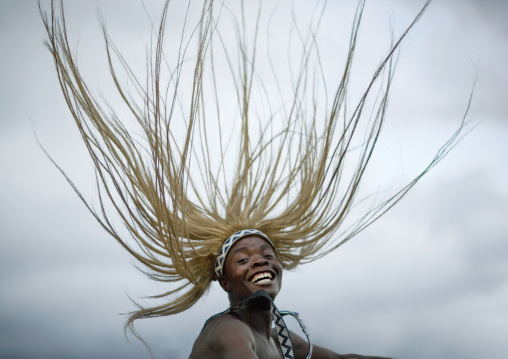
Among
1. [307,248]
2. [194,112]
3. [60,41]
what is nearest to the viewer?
[194,112]

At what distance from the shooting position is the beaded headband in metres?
5.21

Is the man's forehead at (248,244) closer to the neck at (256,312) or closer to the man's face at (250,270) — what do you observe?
the man's face at (250,270)

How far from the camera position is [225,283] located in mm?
5211

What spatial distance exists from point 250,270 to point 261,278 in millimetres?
81

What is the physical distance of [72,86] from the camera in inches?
208

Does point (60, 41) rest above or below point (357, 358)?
above

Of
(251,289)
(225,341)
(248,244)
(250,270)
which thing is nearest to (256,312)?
(251,289)

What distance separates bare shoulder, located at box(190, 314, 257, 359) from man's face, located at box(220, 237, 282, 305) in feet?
0.93

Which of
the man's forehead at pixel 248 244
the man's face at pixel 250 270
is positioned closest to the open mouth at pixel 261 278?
the man's face at pixel 250 270

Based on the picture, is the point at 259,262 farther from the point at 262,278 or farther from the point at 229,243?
the point at 229,243

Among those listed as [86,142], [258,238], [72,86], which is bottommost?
[258,238]

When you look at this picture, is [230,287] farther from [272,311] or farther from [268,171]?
[268,171]

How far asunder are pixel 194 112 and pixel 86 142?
0.71 metres

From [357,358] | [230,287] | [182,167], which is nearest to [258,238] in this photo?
[230,287]
